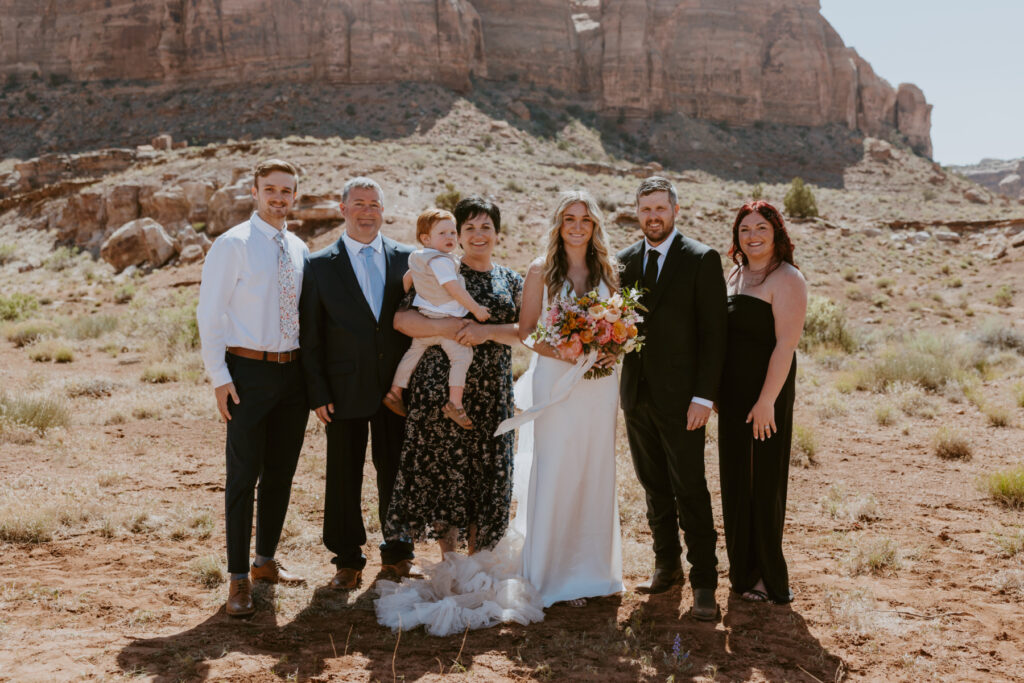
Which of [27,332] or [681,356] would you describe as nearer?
[681,356]

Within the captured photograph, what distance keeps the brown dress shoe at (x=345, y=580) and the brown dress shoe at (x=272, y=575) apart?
0.23 meters

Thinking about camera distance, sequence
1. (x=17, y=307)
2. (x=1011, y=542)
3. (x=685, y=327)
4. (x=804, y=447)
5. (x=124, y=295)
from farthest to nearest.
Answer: (x=124, y=295), (x=17, y=307), (x=804, y=447), (x=1011, y=542), (x=685, y=327)

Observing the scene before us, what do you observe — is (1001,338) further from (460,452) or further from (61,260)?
(61,260)

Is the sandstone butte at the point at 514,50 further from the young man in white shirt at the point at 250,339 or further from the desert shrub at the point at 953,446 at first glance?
the young man in white shirt at the point at 250,339

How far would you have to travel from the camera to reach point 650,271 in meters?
4.61

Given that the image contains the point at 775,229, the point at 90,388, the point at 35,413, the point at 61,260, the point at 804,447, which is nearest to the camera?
the point at 775,229

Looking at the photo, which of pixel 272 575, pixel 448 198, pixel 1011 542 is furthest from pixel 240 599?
pixel 448 198

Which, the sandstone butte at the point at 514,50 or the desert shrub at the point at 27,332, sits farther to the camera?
the sandstone butte at the point at 514,50

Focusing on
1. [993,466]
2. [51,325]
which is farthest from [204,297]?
[51,325]

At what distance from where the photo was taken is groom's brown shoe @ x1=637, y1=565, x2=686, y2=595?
16.4 feet

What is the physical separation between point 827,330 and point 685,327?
1342 cm

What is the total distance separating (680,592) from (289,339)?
3150 millimetres

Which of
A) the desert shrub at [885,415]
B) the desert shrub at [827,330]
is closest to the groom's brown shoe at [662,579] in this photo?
the desert shrub at [885,415]

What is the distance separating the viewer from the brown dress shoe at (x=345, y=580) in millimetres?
5029
